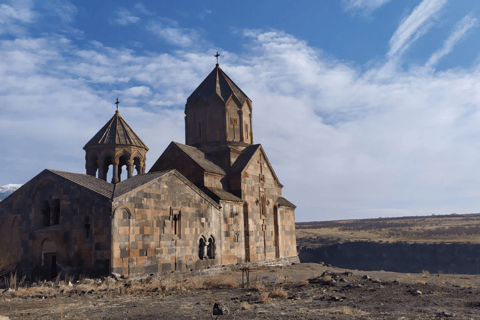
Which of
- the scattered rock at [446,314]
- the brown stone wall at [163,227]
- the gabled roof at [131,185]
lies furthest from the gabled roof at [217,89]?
the scattered rock at [446,314]

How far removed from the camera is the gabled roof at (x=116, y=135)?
795 inches

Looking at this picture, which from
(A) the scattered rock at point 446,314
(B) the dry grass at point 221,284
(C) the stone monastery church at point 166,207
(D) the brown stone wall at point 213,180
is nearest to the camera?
(A) the scattered rock at point 446,314

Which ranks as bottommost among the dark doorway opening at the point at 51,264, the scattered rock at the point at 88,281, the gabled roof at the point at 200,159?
the scattered rock at the point at 88,281

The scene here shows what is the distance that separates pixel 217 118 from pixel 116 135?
5133mm

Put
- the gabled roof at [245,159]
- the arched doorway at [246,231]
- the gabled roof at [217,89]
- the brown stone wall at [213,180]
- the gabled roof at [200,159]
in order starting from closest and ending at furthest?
the brown stone wall at [213,180]
the gabled roof at [200,159]
the arched doorway at [246,231]
the gabled roof at [245,159]
the gabled roof at [217,89]

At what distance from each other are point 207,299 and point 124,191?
5.11m

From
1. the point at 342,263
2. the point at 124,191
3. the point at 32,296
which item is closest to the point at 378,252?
the point at 342,263

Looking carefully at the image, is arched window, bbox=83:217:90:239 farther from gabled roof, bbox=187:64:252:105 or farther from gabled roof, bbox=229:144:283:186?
gabled roof, bbox=187:64:252:105

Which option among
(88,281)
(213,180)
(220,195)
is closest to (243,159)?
(213,180)

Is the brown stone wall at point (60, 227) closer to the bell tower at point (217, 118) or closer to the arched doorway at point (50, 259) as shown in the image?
the arched doorway at point (50, 259)

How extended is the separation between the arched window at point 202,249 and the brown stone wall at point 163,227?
18cm

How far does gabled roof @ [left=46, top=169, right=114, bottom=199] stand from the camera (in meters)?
13.4

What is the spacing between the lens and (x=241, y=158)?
66.6 feet

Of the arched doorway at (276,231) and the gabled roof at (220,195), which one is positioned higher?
the gabled roof at (220,195)
